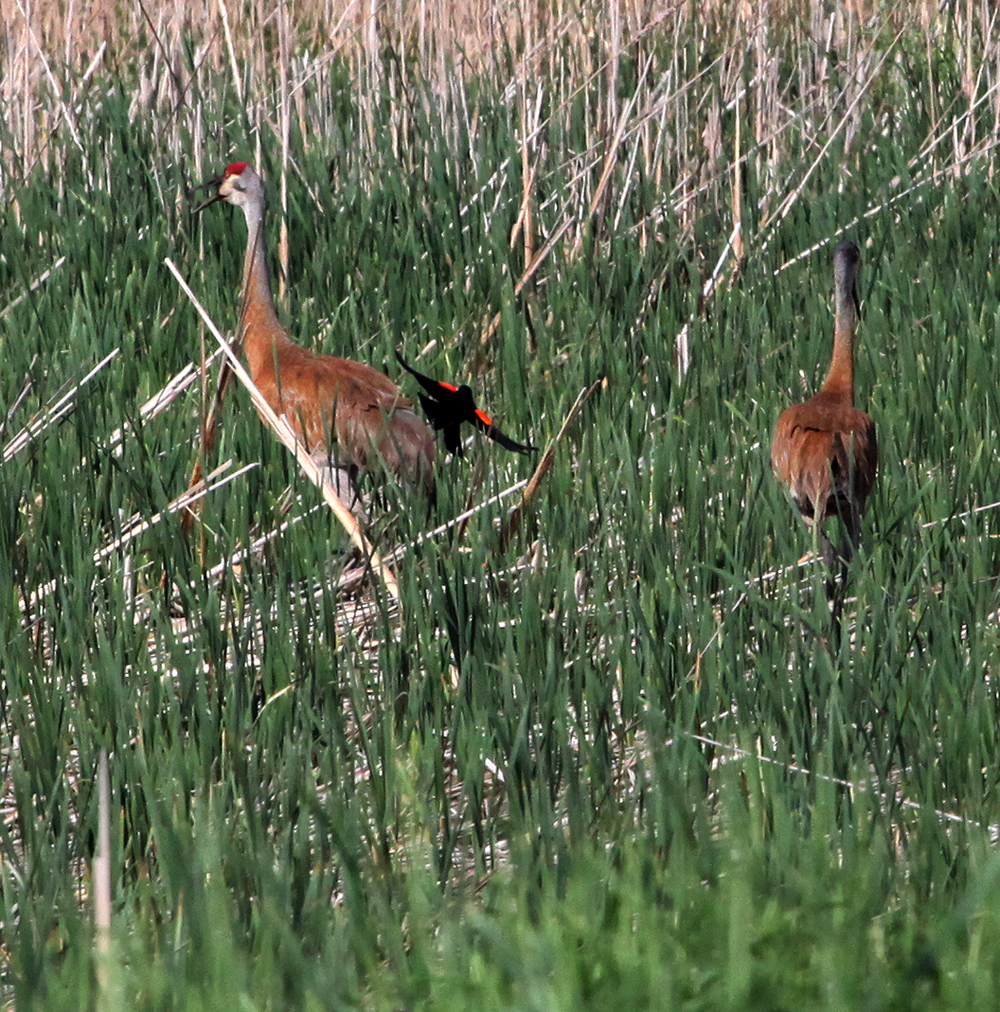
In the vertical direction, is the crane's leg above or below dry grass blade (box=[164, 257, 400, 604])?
below

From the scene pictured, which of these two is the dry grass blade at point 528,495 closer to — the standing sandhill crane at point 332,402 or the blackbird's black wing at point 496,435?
the blackbird's black wing at point 496,435

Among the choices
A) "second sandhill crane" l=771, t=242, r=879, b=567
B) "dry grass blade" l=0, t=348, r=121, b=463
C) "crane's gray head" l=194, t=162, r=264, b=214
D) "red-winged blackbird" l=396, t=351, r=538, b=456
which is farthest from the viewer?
"crane's gray head" l=194, t=162, r=264, b=214

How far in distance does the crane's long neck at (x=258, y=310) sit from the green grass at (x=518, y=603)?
0.25 m

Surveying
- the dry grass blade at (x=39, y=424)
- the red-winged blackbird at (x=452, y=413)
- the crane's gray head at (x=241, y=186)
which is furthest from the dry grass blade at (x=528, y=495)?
the crane's gray head at (x=241, y=186)

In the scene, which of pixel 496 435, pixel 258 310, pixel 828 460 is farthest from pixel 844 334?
pixel 258 310

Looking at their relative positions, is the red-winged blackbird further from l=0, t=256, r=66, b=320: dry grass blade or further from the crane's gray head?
l=0, t=256, r=66, b=320: dry grass blade

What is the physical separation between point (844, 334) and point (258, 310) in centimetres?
159

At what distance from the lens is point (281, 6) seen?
5328mm

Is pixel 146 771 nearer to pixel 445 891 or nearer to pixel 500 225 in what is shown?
pixel 445 891

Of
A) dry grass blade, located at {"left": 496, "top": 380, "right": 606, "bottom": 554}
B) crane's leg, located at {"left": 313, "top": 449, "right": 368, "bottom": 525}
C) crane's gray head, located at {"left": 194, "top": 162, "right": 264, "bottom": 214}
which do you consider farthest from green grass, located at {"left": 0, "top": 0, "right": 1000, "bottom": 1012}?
crane's gray head, located at {"left": 194, "top": 162, "right": 264, "bottom": 214}

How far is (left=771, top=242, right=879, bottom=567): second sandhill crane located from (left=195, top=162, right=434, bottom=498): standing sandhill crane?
82 centimetres

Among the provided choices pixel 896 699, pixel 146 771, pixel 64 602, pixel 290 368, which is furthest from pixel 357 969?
pixel 290 368

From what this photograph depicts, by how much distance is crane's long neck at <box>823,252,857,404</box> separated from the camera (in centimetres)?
362

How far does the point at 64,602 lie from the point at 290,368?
1.35 metres
